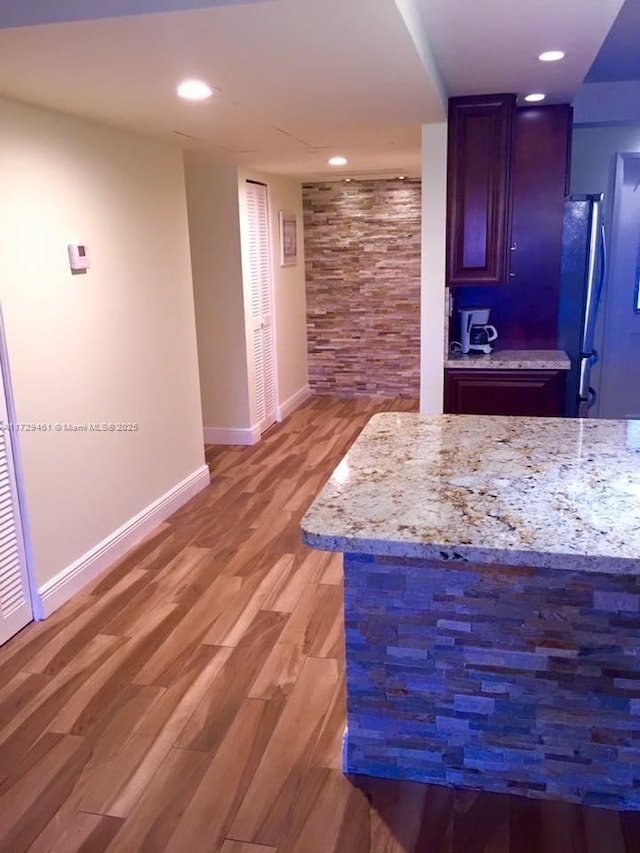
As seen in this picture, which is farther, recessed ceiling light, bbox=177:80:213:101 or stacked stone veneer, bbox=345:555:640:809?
recessed ceiling light, bbox=177:80:213:101

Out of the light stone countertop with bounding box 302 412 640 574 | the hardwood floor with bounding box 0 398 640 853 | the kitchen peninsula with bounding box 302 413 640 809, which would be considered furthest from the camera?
the hardwood floor with bounding box 0 398 640 853

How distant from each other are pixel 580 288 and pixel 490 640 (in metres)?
2.97

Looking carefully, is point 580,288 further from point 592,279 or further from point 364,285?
point 364,285

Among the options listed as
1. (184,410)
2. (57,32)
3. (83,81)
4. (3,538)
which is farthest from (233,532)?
(57,32)

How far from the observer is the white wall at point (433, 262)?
3.72 m

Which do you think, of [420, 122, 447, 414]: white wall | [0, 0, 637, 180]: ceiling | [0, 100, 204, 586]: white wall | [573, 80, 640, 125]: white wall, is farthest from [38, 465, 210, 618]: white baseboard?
[573, 80, 640, 125]: white wall

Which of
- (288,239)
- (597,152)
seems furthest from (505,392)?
(288,239)

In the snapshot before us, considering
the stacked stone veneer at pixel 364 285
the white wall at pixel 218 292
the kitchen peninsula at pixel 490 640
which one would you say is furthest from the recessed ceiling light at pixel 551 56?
the stacked stone veneer at pixel 364 285

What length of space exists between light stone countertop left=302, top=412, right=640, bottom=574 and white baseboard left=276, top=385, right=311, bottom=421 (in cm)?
391

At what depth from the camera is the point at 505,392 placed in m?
3.96

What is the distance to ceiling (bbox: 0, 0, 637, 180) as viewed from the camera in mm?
1912

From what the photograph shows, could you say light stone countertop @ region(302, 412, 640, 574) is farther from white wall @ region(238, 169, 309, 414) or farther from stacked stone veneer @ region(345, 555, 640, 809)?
white wall @ region(238, 169, 309, 414)

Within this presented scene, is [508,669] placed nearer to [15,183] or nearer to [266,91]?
[266,91]

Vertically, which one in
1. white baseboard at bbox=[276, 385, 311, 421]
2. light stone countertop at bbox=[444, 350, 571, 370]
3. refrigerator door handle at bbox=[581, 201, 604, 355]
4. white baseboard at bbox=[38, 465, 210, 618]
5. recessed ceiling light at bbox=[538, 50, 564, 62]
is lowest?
white baseboard at bbox=[38, 465, 210, 618]
